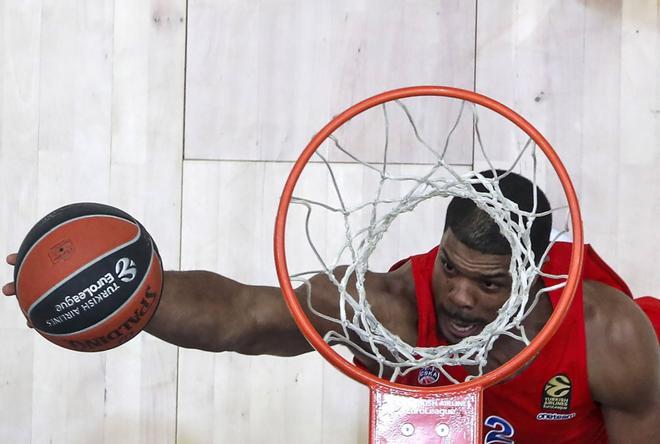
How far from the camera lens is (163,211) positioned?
220cm

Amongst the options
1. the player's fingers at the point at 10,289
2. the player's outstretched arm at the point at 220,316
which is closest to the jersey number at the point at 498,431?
the player's outstretched arm at the point at 220,316

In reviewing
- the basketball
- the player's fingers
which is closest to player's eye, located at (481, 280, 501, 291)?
the basketball

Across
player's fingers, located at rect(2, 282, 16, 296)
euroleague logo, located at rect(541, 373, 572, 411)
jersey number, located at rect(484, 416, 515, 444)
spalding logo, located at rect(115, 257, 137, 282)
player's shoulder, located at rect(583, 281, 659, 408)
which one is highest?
spalding logo, located at rect(115, 257, 137, 282)

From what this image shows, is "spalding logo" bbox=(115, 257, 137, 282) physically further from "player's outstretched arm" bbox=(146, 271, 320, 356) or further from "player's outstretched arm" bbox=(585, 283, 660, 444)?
"player's outstretched arm" bbox=(585, 283, 660, 444)

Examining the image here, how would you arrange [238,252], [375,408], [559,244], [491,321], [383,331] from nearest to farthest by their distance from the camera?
[375,408] → [383,331] → [491,321] → [559,244] → [238,252]

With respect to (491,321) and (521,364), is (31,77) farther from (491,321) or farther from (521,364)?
(521,364)

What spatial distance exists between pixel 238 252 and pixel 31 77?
659 millimetres

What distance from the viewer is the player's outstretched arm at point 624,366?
1.58m

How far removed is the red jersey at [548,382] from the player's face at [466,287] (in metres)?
0.04

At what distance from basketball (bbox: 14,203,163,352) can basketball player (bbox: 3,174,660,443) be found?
122 mm

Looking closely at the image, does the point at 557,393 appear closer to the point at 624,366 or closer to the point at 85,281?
the point at 624,366

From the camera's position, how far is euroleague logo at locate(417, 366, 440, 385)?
5.23 feet

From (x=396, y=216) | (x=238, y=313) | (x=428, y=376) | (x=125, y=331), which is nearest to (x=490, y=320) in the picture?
(x=428, y=376)

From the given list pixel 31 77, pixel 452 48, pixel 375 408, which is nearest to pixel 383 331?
pixel 375 408
